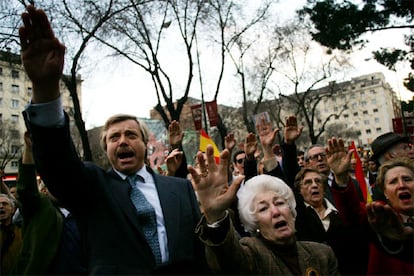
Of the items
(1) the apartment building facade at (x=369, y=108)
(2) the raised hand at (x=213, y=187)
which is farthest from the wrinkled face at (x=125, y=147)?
(1) the apartment building facade at (x=369, y=108)

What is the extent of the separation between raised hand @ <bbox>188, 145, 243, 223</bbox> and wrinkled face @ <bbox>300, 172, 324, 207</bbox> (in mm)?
1681

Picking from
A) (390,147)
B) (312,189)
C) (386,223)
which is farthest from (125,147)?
(390,147)

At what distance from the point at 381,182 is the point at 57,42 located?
243 centimetres

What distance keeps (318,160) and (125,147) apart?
3.30 metres

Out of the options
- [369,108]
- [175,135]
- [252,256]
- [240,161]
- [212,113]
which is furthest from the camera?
[369,108]

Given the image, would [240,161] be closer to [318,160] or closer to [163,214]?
[318,160]

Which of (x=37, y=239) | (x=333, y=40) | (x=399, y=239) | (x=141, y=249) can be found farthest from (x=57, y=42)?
(x=333, y=40)

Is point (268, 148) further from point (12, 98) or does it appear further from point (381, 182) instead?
point (12, 98)

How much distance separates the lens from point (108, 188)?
6.50 ft

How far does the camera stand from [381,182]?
276 cm

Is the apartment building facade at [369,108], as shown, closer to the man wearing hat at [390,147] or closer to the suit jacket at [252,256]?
the man wearing hat at [390,147]

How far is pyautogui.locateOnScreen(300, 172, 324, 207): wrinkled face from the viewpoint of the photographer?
11.1ft

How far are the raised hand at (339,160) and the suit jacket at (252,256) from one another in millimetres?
511

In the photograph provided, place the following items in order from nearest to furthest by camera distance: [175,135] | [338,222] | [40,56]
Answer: [40,56] → [338,222] → [175,135]
